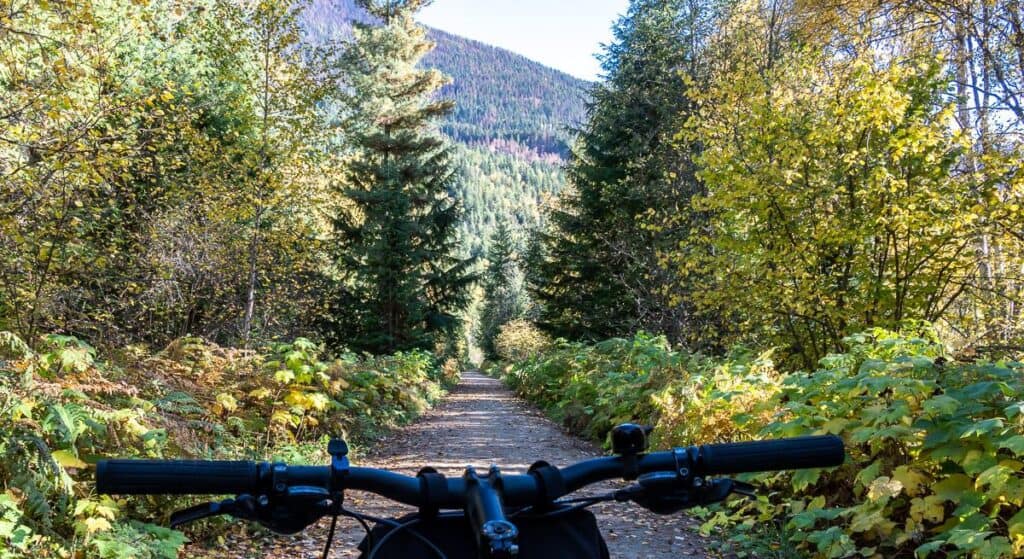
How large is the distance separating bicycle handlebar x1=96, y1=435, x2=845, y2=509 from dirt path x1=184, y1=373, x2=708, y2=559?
4.41 meters

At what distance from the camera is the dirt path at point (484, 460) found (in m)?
5.62

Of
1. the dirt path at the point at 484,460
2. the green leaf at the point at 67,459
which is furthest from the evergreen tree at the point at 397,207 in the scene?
the green leaf at the point at 67,459

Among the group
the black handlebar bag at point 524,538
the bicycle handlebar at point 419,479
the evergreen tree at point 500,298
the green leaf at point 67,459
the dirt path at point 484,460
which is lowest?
the dirt path at point 484,460

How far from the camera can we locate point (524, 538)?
146 centimetres

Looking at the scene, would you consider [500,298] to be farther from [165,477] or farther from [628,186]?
[165,477]

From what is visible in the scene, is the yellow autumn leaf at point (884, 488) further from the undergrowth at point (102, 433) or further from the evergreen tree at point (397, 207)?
the evergreen tree at point (397, 207)

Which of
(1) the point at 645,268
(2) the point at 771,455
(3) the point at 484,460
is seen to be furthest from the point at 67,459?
(1) the point at 645,268

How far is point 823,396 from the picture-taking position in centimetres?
548

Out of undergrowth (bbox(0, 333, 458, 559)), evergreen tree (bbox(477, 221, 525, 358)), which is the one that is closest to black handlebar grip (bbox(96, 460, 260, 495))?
undergrowth (bbox(0, 333, 458, 559))

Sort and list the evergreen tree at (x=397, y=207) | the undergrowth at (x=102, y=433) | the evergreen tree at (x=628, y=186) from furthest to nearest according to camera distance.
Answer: the evergreen tree at (x=397, y=207) < the evergreen tree at (x=628, y=186) < the undergrowth at (x=102, y=433)

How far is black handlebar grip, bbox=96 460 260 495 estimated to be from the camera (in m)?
1.26

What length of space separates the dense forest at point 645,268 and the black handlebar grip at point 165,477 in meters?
2.47

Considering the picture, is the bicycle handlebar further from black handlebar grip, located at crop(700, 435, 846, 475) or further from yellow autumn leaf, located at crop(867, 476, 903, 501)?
yellow autumn leaf, located at crop(867, 476, 903, 501)

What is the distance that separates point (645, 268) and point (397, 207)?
31.4ft
